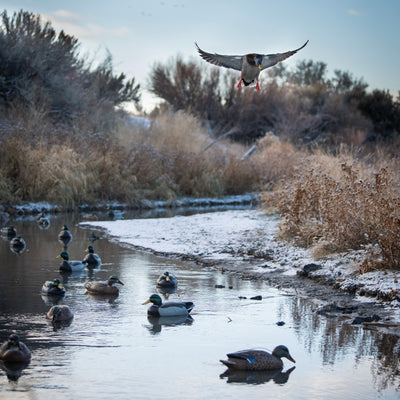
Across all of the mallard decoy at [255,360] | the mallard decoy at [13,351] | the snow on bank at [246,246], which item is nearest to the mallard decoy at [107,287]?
the snow on bank at [246,246]

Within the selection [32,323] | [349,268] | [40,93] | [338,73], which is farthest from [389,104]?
[32,323]

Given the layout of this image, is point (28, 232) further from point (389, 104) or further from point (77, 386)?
point (389, 104)

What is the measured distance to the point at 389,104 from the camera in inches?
1617

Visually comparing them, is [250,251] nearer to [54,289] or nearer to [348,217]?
[348,217]

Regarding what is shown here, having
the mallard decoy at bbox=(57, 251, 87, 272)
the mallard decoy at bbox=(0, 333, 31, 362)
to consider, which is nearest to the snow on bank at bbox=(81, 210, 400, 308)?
the mallard decoy at bbox=(57, 251, 87, 272)

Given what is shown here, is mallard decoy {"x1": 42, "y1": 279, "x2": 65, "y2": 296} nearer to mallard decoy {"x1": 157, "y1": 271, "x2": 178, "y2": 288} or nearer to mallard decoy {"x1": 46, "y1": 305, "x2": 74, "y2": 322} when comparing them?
mallard decoy {"x1": 46, "y1": 305, "x2": 74, "y2": 322}

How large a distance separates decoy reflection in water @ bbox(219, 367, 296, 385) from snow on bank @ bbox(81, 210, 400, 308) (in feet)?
7.62

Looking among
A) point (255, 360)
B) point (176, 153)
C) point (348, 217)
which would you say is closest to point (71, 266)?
point (348, 217)

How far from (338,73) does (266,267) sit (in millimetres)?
39446

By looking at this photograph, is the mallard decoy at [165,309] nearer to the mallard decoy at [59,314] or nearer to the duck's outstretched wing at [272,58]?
the mallard decoy at [59,314]

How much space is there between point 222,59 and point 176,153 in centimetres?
1417

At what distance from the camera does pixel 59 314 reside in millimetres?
6281

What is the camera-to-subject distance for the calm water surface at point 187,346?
4.68m

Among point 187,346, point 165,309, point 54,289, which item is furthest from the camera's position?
point 54,289
